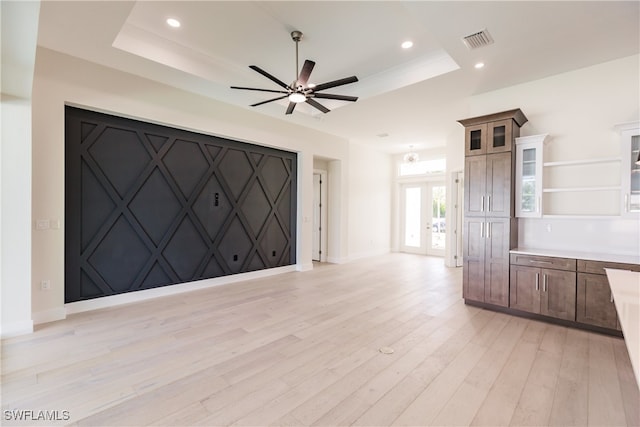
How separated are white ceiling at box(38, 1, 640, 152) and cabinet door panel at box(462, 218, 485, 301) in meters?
2.12

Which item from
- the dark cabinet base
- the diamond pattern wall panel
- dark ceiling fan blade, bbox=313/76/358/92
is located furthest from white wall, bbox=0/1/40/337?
the dark cabinet base

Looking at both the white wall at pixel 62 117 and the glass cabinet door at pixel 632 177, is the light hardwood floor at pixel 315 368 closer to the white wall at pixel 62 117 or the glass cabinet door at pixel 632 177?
the white wall at pixel 62 117

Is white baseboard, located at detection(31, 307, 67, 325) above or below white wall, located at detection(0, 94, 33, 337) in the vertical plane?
below

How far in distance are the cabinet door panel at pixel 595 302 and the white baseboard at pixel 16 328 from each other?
6.27 m

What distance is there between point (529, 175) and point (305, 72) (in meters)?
3.28

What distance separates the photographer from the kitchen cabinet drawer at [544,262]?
11.4 feet

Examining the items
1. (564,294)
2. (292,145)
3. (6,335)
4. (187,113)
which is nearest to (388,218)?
(292,145)

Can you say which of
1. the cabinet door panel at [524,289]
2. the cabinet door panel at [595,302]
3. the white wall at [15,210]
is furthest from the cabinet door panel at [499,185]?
the white wall at [15,210]

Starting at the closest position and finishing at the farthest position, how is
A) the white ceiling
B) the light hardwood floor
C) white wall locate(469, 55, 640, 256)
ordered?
1. the light hardwood floor
2. the white ceiling
3. white wall locate(469, 55, 640, 256)

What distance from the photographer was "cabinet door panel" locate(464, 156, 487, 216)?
13.6ft

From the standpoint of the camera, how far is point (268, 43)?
12.0ft

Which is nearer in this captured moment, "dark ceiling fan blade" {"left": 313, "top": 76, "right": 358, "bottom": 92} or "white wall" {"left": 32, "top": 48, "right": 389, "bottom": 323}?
"dark ceiling fan blade" {"left": 313, "top": 76, "right": 358, "bottom": 92}

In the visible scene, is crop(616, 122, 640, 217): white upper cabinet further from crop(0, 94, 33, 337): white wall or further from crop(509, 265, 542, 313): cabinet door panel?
crop(0, 94, 33, 337): white wall

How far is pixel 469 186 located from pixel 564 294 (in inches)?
68.9
